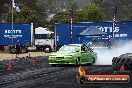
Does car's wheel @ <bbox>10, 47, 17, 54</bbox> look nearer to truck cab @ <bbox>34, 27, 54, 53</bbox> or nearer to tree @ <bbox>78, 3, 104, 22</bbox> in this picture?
truck cab @ <bbox>34, 27, 54, 53</bbox>

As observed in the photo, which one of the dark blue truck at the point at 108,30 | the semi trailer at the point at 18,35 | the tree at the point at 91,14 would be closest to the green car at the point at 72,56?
the dark blue truck at the point at 108,30

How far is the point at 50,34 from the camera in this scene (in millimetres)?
52750

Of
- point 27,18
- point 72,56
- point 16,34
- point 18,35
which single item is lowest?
point 72,56

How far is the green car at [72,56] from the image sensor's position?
25.4 m

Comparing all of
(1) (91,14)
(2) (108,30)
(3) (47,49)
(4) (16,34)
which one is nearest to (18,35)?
(4) (16,34)

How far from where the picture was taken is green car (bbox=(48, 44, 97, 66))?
25359 mm

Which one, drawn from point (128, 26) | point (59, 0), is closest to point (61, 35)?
point (128, 26)

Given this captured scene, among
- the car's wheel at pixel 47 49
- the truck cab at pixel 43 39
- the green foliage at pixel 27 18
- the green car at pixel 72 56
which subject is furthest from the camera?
the green foliage at pixel 27 18

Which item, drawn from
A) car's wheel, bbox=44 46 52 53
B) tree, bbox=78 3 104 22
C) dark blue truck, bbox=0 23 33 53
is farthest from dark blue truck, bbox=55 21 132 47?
tree, bbox=78 3 104 22

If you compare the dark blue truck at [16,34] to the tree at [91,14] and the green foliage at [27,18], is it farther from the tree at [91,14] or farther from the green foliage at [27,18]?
the tree at [91,14]

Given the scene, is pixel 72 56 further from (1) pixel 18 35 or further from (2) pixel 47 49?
(1) pixel 18 35

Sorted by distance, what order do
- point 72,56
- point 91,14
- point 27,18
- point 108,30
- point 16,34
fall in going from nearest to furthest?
point 72,56 < point 108,30 < point 16,34 < point 27,18 < point 91,14

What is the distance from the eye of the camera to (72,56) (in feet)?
83.3

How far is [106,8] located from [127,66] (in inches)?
4988
